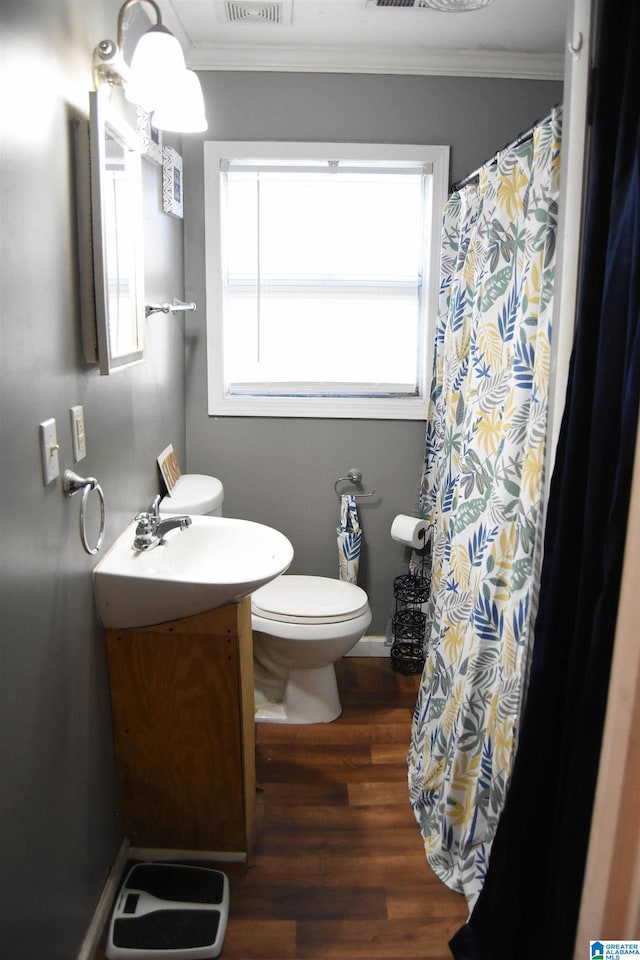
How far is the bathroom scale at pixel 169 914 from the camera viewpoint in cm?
161

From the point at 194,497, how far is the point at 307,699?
0.84 m

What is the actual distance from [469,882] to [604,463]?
1214 mm

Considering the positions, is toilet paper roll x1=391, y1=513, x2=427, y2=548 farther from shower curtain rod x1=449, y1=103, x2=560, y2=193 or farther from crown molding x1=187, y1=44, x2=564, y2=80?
crown molding x1=187, y1=44, x2=564, y2=80

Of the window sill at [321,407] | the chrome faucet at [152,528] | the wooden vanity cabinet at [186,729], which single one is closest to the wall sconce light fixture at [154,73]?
the chrome faucet at [152,528]

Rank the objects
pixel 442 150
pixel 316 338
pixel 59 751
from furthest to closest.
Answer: pixel 316 338 → pixel 442 150 → pixel 59 751

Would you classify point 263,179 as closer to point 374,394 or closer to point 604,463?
point 374,394

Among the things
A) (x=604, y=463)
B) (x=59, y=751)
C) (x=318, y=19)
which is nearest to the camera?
(x=604, y=463)

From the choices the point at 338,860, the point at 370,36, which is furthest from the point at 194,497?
the point at 370,36

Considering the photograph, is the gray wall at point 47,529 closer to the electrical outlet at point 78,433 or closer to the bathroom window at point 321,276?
the electrical outlet at point 78,433

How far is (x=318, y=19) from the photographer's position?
7.51ft

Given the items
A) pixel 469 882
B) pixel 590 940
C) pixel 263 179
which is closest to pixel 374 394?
pixel 263 179

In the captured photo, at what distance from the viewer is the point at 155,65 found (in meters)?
1.54

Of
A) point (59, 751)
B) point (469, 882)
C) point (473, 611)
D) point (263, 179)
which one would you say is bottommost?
point (469, 882)

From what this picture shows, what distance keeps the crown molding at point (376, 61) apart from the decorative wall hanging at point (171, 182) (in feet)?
1.28
